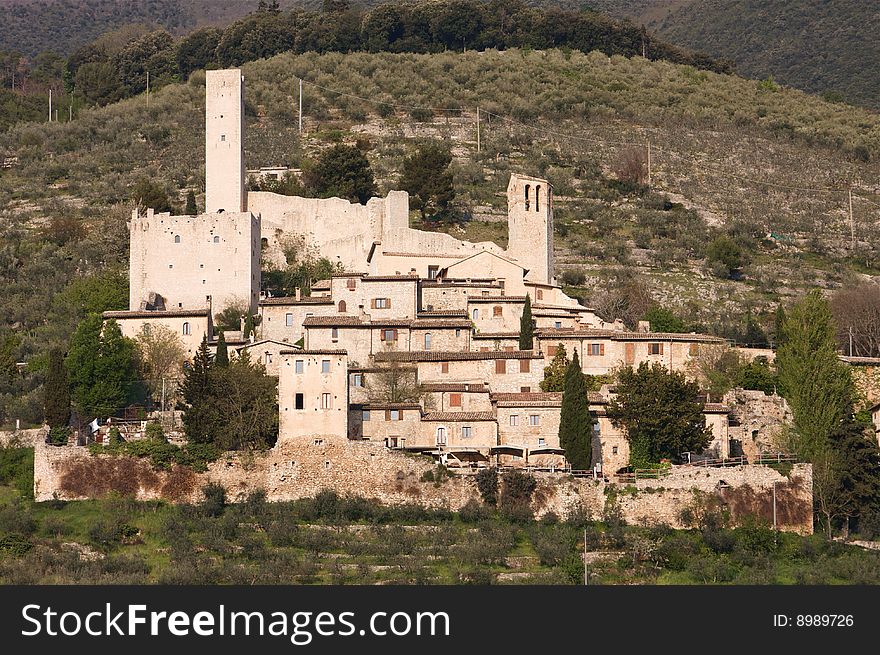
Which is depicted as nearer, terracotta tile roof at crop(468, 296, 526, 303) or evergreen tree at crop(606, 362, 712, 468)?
evergreen tree at crop(606, 362, 712, 468)

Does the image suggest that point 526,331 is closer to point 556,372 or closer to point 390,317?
point 556,372

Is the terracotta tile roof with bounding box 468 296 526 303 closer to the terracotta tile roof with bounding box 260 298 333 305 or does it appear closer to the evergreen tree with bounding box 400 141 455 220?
the terracotta tile roof with bounding box 260 298 333 305

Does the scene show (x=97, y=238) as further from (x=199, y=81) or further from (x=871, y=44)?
(x=871, y=44)

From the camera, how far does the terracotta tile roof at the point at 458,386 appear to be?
51.2 metres

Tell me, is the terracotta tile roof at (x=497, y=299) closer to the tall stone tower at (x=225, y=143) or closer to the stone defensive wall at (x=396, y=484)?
the stone defensive wall at (x=396, y=484)

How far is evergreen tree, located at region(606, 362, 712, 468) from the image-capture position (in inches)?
1927

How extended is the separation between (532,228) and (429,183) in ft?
41.1

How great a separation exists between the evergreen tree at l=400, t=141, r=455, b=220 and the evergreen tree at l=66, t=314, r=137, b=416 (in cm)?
2556

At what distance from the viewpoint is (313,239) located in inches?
2640

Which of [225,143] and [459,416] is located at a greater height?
[225,143]

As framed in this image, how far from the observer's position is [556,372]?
52.9 metres

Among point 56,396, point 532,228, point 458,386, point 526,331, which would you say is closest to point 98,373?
point 56,396

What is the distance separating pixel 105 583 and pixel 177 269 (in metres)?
22.4

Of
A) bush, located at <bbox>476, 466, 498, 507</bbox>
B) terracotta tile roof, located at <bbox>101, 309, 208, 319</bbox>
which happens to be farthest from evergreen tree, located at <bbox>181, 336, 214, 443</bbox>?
bush, located at <bbox>476, 466, 498, 507</bbox>
